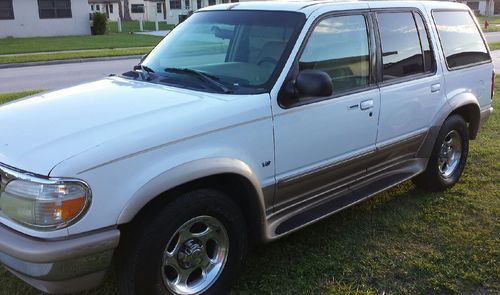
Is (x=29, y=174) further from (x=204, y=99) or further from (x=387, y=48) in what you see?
(x=387, y=48)

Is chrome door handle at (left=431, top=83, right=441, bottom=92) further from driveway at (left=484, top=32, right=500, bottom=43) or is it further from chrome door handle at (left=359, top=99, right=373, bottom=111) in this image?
driveway at (left=484, top=32, right=500, bottom=43)

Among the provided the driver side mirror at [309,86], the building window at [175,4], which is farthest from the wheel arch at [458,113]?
the building window at [175,4]

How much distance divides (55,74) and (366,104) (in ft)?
40.3

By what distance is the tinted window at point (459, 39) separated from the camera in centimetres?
491

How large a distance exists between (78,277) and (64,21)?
104 ft

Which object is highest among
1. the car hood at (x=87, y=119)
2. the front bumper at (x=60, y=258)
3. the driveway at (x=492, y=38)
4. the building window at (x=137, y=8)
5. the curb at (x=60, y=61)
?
the building window at (x=137, y=8)

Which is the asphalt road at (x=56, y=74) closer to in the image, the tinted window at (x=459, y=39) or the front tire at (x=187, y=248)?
the tinted window at (x=459, y=39)

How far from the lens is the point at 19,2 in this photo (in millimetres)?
29469

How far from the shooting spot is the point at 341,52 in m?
3.92

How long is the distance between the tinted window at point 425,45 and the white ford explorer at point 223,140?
0.01m

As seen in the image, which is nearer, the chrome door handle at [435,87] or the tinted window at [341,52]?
the tinted window at [341,52]

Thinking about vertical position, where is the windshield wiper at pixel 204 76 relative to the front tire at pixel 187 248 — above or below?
above

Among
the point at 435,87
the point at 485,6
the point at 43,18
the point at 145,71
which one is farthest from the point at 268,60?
the point at 485,6

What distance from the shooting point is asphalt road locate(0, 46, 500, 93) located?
40.0 feet
